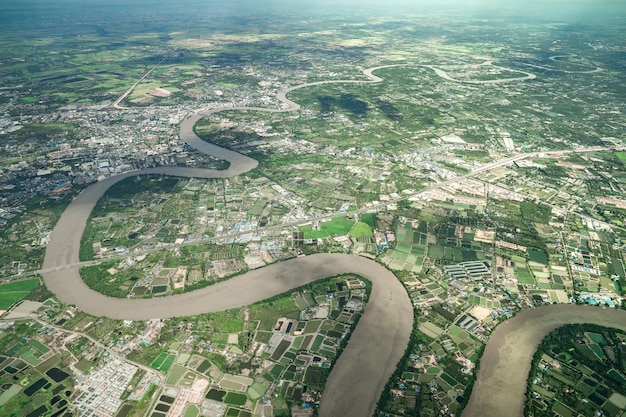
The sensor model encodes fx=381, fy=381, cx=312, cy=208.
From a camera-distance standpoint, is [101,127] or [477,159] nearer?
[477,159]

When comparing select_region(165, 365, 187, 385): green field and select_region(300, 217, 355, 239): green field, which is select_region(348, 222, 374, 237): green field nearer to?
select_region(300, 217, 355, 239): green field

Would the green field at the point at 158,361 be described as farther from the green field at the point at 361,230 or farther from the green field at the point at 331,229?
the green field at the point at 361,230

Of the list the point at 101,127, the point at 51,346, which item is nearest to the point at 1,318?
the point at 51,346

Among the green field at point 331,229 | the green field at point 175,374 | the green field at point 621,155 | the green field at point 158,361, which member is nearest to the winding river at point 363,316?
the green field at point 331,229

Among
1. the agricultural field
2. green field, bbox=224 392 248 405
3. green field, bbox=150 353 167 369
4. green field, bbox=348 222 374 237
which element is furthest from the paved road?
green field, bbox=150 353 167 369

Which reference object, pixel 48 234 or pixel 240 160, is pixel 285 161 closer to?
pixel 240 160

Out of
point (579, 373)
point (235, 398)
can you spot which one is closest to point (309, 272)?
point (235, 398)
